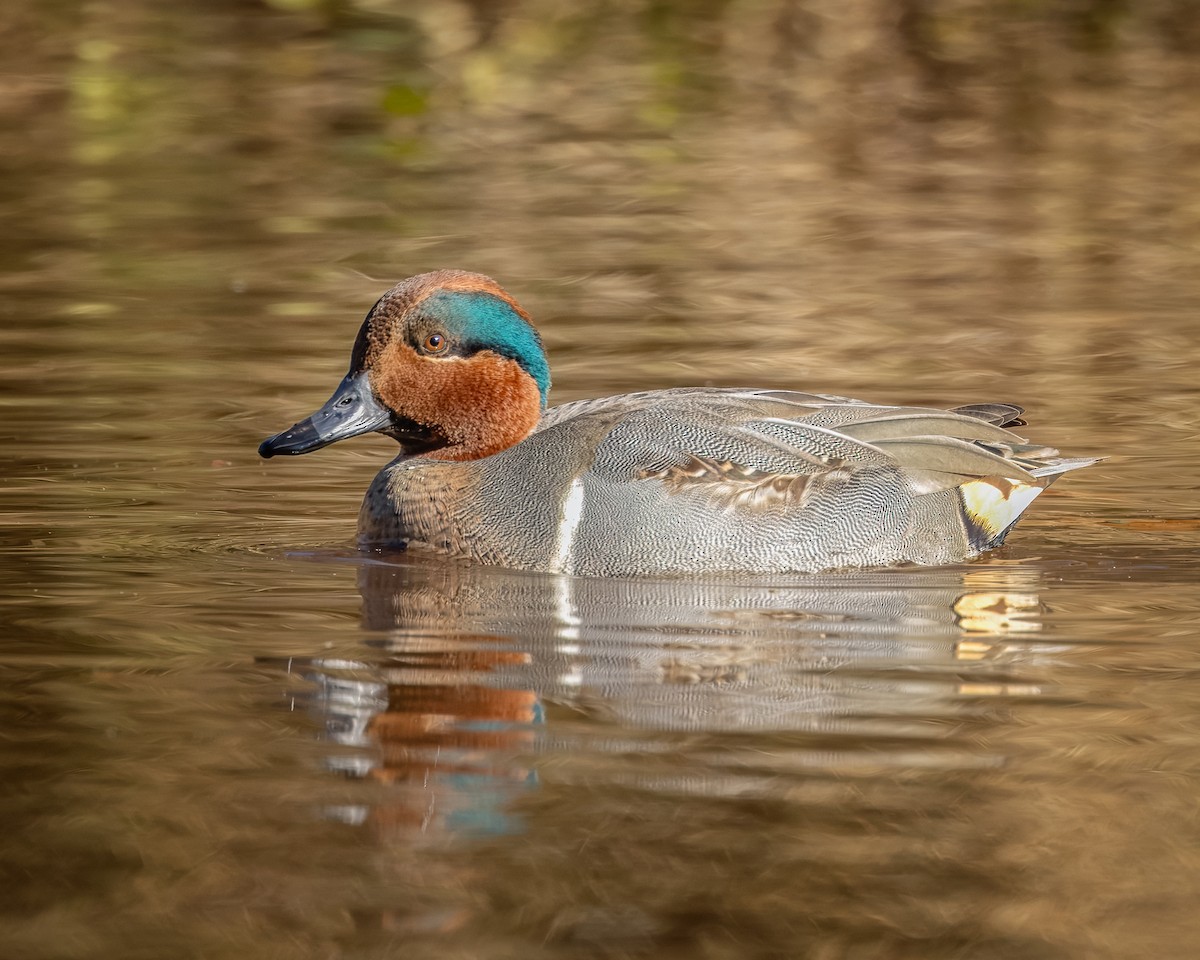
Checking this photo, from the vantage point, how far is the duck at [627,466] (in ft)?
22.3

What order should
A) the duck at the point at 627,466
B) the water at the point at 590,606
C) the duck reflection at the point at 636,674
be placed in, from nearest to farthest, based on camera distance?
the water at the point at 590,606
the duck reflection at the point at 636,674
the duck at the point at 627,466

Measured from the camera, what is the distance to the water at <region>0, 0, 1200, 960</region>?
3.90 metres

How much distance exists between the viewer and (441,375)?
7.21 m

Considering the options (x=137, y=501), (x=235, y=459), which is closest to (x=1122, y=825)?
(x=137, y=501)

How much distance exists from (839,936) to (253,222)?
13043 millimetres

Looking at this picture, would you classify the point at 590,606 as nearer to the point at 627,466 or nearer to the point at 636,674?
the point at 627,466

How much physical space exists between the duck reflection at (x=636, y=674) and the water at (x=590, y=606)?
0.07ft

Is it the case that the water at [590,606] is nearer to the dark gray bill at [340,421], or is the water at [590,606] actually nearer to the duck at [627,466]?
the duck at [627,466]

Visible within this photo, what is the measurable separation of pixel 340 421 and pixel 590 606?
134cm

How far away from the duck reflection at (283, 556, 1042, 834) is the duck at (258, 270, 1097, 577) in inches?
5.4

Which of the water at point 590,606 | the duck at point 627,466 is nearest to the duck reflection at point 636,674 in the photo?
the water at point 590,606

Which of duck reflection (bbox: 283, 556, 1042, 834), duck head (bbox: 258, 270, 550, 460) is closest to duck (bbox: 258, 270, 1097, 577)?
duck head (bbox: 258, 270, 550, 460)

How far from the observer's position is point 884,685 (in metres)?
5.26

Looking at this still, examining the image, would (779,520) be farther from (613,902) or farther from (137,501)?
(613,902)
